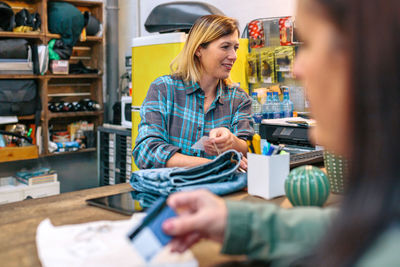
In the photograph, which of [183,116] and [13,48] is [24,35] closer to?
[13,48]

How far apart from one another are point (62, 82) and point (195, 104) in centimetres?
376

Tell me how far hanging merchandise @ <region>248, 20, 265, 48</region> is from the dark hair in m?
3.65

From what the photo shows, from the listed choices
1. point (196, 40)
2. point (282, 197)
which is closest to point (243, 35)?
point (196, 40)

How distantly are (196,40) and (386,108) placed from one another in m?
1.95

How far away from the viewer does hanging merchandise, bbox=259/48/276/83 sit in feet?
13.0

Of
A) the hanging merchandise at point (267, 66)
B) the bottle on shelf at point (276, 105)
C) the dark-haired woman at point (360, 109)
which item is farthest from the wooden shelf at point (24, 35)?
the dark-haired woman at point (360, 109)

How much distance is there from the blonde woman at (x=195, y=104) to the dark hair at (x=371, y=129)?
1373mm

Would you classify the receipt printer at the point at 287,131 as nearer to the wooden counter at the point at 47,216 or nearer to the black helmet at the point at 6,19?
the wooden counter at the point at 47,216

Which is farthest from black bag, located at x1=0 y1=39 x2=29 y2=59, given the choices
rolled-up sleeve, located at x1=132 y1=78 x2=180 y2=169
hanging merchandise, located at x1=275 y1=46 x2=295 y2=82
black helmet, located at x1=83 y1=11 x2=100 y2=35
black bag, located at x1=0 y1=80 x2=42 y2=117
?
rolled-up sleeve, located at x1=132 y1=78 x2=180 y2=169

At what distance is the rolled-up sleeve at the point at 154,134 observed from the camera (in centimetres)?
189

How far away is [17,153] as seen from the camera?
15.3 ft

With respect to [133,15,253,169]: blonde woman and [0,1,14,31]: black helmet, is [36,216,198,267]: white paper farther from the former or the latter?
[0,1,14,31]: black helmet

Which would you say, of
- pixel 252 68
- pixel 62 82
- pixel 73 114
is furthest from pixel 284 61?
pixel 62 82

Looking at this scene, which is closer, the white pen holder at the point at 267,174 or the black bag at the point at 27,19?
the white pen holder at the point at 267,174
